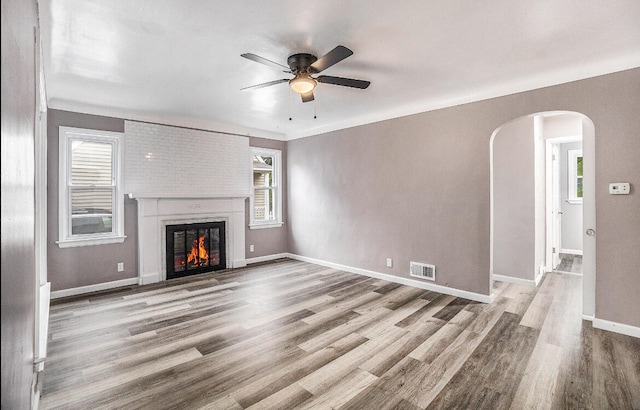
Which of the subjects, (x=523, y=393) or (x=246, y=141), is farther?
(x=246, y=141)

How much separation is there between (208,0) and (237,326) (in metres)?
2.90

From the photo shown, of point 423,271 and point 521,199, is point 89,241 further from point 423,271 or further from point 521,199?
point 521,199

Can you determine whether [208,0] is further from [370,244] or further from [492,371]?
[370,244]

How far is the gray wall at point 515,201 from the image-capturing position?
4484 millimetres

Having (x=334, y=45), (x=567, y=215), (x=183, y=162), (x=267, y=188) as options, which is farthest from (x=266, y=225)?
(x=567, y=215)

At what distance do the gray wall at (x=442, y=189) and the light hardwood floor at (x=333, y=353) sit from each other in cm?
59

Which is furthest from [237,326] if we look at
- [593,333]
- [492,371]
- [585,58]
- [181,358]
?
[585,58]

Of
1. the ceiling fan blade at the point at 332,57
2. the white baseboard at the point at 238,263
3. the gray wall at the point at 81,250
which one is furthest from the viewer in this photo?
the white baseboard at the point at 238,263

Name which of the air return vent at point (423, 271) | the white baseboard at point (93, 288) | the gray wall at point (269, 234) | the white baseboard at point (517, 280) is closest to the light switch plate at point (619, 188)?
the white baseboard at point (517, 280)

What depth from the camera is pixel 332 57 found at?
2.39 meters

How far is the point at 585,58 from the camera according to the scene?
2.85 m

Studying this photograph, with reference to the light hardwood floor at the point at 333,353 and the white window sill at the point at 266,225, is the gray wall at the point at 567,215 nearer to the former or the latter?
the light hardwood floor at the point at 333,353

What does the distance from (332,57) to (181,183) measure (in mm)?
3776

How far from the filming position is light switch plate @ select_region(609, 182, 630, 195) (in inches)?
113
